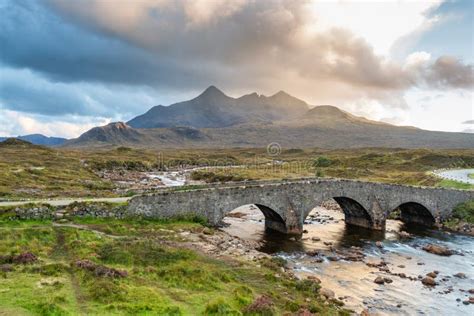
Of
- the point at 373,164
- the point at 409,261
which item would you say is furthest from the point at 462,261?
the point at 373,164

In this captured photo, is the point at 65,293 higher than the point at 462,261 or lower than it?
higher

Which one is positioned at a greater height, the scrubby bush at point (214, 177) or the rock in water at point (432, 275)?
the scrubby bush at point (214, 177)

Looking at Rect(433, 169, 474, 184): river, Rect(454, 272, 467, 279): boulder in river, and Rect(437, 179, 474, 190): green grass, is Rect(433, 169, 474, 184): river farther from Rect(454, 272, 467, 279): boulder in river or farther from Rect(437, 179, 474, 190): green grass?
Rect(454, 272, 467, 279): boulder in river

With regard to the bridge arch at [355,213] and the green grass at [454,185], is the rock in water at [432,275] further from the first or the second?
the green grass at [454,185]

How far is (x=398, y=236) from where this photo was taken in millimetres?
45344

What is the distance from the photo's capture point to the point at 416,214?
54656 mm

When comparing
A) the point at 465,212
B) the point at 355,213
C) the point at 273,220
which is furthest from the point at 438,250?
the point at 465,212

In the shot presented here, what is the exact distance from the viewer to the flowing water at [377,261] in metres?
25.3

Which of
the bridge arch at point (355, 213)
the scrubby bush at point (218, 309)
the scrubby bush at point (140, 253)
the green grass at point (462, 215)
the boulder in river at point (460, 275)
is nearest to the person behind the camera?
the scrubby bush at point (218, 309)

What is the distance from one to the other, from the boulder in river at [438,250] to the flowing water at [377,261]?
72 centimetres

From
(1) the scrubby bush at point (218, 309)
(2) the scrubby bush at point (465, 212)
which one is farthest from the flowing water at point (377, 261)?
(1) the scrubby bush at point (218, 309)

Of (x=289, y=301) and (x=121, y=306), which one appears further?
(x=289, y=301)

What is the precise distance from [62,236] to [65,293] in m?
9.52

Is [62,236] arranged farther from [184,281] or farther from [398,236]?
[398,236]
